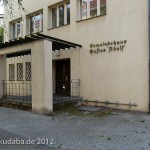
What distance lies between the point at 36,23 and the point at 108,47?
6.55 meters

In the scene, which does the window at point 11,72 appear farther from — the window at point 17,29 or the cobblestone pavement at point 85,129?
the cobblestone pavement at point 85,129

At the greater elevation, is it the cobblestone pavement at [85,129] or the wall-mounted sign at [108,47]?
the wall-mounted sign at [108,47]

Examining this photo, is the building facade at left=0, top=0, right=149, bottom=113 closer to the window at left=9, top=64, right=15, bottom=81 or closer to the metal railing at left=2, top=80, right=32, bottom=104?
the metal railing at left=2, top=80, right=32, bottom=104

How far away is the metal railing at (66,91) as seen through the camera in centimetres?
1285

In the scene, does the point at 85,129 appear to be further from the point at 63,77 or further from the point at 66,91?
the point at 63,77

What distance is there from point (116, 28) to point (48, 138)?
6.19 m

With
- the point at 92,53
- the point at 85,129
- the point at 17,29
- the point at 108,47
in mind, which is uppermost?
the point at 17,29

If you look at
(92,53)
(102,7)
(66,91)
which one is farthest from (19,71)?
(102,7)

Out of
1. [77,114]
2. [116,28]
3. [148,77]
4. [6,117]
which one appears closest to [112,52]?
[116,28]

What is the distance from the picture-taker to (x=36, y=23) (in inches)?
669

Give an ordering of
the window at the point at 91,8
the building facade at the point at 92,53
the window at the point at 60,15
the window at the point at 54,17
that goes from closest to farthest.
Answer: the building facade at the point at 92,53, the window at the point at 91,8, the window at the point at 60,15, the window at the point at 54,17

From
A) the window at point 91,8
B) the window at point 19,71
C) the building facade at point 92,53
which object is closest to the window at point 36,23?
the building facade at point 92,53

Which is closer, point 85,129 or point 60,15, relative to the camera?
point 85,129

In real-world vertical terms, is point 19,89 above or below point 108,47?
below
